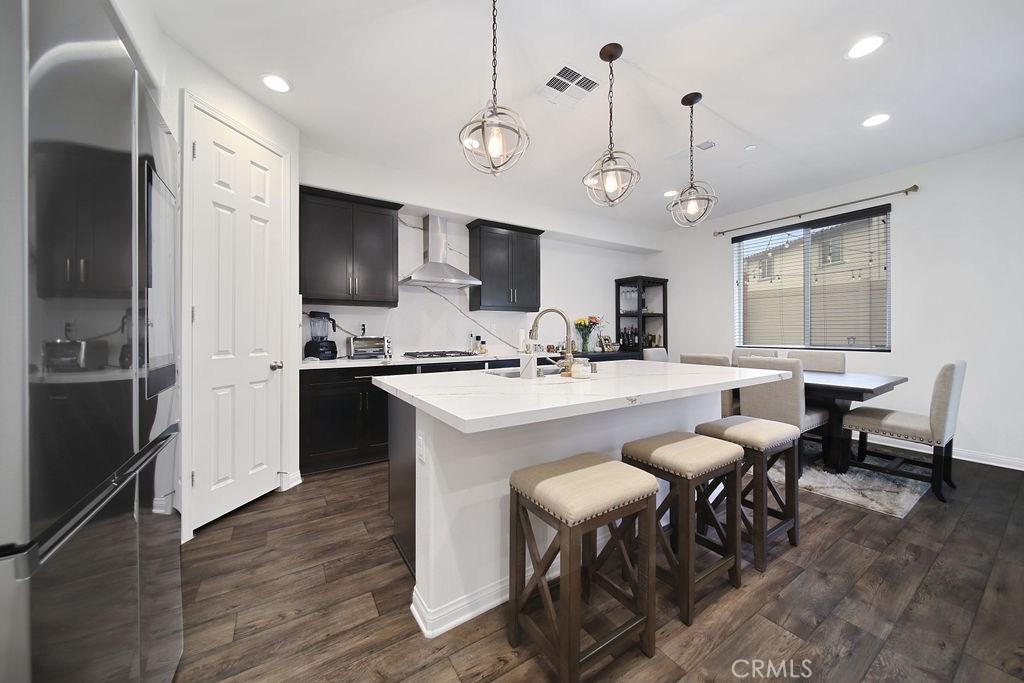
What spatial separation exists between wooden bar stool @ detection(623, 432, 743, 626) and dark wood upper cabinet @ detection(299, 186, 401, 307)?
282 centimetres

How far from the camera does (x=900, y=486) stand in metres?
2.75

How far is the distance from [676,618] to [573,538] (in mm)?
836

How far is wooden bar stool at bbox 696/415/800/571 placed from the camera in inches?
70.4

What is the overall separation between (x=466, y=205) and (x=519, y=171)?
0.71 m

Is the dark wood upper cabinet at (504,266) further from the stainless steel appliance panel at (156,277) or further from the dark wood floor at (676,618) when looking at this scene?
the stainless steel appliance panel at (156,277)

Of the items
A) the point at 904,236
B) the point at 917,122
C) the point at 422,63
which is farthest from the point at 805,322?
the point at 422,63

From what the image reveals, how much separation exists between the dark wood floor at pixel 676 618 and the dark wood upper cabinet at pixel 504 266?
2.75m

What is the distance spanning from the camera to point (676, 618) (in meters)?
1.52

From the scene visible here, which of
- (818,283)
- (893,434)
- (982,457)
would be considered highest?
(818,283)

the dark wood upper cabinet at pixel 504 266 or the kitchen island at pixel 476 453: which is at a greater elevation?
the dark wood upper cabinet at pixel 504 266

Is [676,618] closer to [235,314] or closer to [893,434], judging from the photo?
→ [893,434]

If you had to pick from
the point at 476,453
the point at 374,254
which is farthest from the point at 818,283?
the point at 374,254

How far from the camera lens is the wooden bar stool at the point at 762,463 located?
5.87 feet

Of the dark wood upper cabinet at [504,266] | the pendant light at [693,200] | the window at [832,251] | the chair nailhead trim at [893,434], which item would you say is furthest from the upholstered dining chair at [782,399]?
the dark wood upper cabinet at [504,266]
